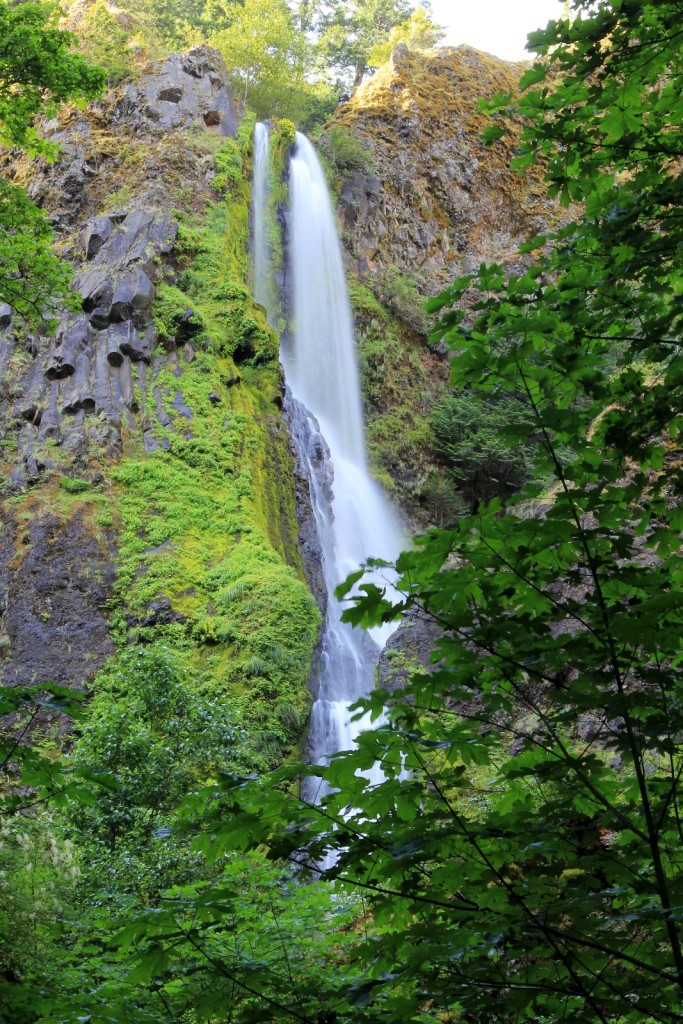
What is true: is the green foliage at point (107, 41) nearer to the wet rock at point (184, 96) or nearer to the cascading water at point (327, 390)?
the wet rock at point (184, 96)

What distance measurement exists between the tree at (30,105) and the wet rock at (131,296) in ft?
19.1

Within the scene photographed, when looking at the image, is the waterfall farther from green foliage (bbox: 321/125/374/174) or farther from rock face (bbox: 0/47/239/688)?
green foliage (bbox: 321/125/374/174)

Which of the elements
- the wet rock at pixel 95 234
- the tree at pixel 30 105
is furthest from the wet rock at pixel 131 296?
the tree at pixel 30 105

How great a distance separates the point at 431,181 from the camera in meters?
26.7

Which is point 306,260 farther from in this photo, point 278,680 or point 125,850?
point 125,850

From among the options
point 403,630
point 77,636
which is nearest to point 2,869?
point 77,636

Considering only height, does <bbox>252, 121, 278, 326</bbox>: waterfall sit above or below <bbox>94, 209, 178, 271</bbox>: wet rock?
above

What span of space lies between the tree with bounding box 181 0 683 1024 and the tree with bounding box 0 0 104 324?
6.48 meters

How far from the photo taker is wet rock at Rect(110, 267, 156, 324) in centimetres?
1423

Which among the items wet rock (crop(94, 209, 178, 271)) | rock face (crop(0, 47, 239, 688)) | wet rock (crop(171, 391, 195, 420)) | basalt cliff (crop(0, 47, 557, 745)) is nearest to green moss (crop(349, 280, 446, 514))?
basalt cliff (crop(0, 47, 557, 745))

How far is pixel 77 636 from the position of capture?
11.0 meters

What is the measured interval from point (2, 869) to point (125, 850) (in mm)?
1483

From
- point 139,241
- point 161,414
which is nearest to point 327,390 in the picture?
point 139,241

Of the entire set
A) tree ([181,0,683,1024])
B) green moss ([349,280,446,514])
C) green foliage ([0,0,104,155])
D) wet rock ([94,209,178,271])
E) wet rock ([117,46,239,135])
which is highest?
wet rock ([117,46,239,135])
